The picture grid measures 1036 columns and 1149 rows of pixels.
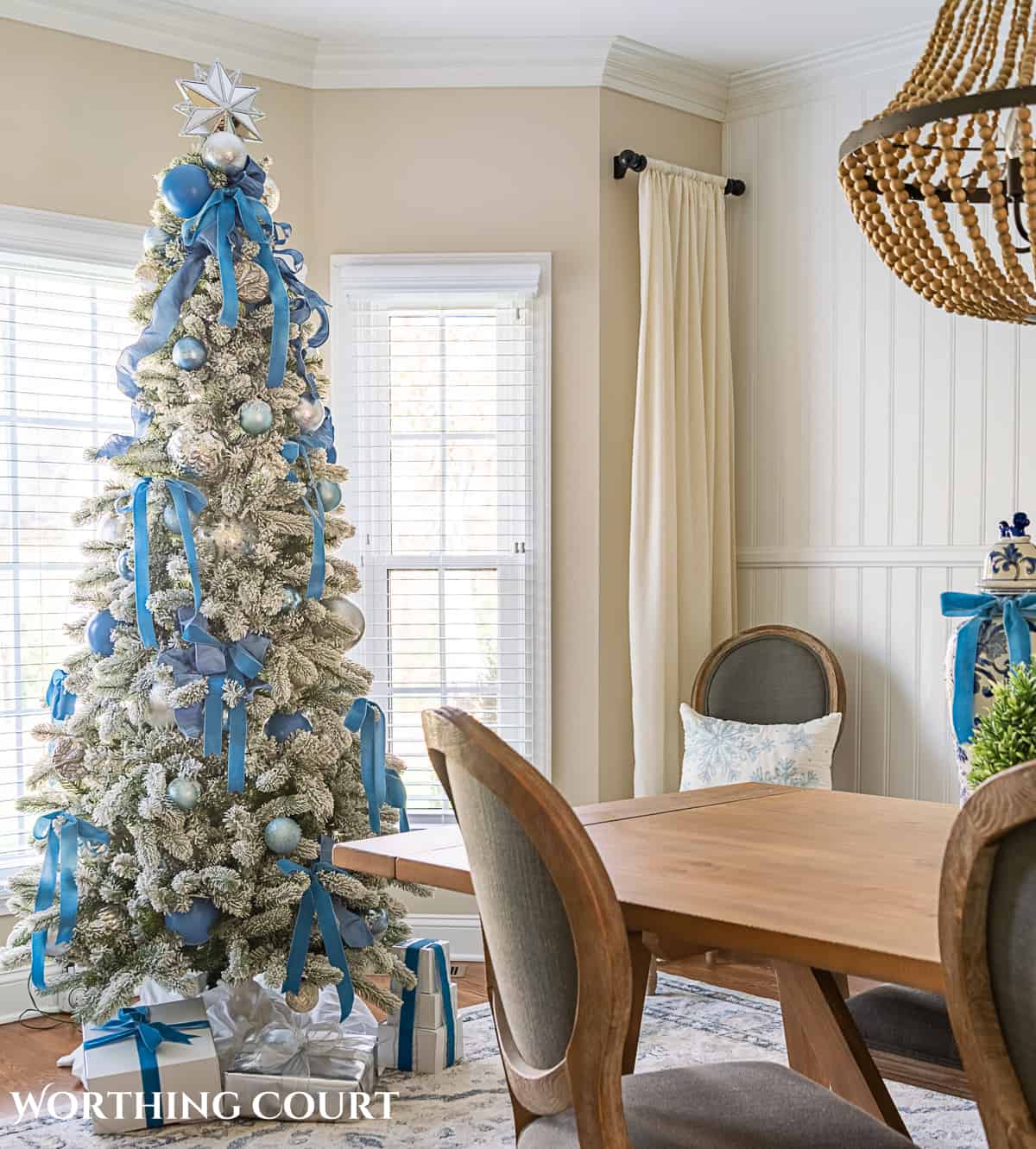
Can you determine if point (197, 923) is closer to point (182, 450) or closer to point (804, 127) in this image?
point (182, 450)

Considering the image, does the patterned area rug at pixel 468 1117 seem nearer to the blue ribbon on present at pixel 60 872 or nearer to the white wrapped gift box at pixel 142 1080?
the white wrapped gift box at pixel 142 1080

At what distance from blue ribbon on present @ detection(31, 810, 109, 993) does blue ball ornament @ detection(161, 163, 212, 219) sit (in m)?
1.43

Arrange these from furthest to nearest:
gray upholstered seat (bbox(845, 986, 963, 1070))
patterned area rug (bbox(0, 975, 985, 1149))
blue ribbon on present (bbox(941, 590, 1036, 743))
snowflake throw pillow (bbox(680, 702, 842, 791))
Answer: snowflake throw pillow (bbox(680, 702, 842, 791))
patterned area rug (bbox(0, 975, 985, 1149))
blue ribbon on present (bbox(941, 590, 1036, 743))
gray upholstered seat (bbox(845, 986, 963, 1070))

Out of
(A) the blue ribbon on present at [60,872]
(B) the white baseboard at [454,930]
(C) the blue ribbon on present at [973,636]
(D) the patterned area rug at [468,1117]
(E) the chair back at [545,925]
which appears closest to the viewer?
(E) the chair back at [545,925]

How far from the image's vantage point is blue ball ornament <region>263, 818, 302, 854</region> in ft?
9.67

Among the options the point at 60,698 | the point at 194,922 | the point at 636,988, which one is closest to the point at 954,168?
the point at 636,988

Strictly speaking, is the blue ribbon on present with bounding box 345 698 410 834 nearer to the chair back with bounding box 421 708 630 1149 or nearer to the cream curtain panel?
the cream curtain panel

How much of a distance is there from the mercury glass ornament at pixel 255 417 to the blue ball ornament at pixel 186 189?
0.48m

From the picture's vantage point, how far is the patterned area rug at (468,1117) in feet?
9.01

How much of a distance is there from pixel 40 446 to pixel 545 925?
2.75 metres

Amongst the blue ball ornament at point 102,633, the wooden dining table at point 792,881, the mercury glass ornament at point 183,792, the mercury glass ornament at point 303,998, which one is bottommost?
the mercury glass ornament at point 303,998

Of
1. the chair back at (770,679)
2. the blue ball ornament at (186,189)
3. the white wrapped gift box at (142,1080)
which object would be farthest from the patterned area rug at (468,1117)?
the blue ball ornament at (186,189)

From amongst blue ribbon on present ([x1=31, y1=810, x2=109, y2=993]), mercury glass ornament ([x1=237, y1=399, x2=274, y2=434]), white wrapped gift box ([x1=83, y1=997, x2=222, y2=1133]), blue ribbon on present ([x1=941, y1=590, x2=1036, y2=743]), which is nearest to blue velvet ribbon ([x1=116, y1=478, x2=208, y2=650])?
mercury glass ornament ([x1=237, y1=399, x2=274, y2=434])

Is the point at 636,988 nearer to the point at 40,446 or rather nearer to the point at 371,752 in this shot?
the point at 371,752
